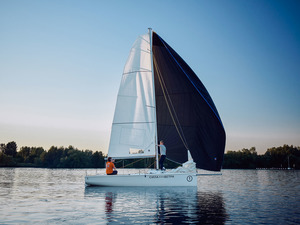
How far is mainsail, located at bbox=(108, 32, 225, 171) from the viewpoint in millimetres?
17688

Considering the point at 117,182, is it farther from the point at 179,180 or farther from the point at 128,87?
the point at 128,87

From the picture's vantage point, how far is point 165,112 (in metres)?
18.8

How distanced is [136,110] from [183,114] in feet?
10.6

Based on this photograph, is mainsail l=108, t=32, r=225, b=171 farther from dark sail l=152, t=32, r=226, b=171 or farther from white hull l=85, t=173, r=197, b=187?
white hull l=85, t=173, r=197, b=187

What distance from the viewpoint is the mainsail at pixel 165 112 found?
58.0 feet

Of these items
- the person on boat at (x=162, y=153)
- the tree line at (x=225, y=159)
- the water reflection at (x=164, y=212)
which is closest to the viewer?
the water reflection at (x=164, y=212)

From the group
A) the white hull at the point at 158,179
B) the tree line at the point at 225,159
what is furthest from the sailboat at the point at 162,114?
the tree line at the point at 225,159

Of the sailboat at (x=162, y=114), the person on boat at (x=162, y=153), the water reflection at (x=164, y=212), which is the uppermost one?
the sailboat at (x=162, y=114)

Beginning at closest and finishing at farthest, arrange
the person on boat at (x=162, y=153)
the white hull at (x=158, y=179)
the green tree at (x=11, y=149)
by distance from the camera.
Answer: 1. the white hull at (x=158, y=179)
2. the person on boat at (x=162, y=153)
3. the green tree at (x=11, y=149)

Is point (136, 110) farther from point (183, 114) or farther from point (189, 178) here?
point (189, 178)

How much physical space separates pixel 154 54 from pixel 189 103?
171 inches

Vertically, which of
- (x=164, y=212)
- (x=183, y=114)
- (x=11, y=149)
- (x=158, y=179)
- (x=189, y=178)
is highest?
(x=183, y=114)

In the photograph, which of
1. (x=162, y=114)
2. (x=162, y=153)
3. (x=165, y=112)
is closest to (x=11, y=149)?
(x=162, y=114)

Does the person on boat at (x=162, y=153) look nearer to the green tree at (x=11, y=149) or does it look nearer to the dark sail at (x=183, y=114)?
the dark sail at (x=183, y=114)
